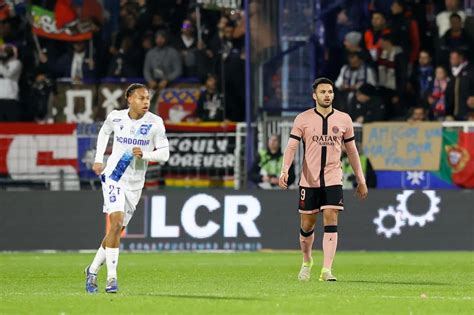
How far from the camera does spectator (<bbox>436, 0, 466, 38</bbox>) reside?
2738 cm

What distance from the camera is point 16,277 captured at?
17172 mm

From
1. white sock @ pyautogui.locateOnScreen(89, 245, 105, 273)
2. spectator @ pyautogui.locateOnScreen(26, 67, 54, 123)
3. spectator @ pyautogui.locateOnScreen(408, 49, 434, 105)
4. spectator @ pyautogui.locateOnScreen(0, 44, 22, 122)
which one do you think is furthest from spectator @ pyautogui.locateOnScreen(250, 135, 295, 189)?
white sock @ pyautogui.locateOnScreen(89, 245, 105, 273)

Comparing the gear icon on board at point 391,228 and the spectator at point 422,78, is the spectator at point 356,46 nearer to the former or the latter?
the spectator at point 422,78

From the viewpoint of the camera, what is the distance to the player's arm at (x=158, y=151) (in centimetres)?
1382

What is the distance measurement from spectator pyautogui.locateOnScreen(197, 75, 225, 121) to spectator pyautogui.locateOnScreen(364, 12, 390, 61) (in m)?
3.04

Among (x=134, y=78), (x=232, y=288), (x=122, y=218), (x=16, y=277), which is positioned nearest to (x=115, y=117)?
(x=122, y=218)

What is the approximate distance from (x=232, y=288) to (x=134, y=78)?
45.2 feet

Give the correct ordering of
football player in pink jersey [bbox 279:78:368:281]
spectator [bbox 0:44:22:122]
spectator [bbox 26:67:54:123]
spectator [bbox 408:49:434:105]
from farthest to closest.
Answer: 1. spectator [bbox 26:67:54:123]
2. spectator [bbox 0:44:22:122]
3. spectator [bbox 408:49:434:105]
4. football player in pink jersey [bbox 279:78:368:281]

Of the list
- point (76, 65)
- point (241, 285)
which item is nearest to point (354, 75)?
point (76, 65)

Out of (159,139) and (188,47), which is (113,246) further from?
(188,47)

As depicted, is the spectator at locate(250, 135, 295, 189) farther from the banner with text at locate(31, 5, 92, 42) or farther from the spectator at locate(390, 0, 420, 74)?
the banner with text at locate(31, 5, 92, 42)

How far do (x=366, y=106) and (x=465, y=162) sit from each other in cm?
237

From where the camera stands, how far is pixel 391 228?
24297 mm

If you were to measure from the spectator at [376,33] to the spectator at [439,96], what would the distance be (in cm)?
144
